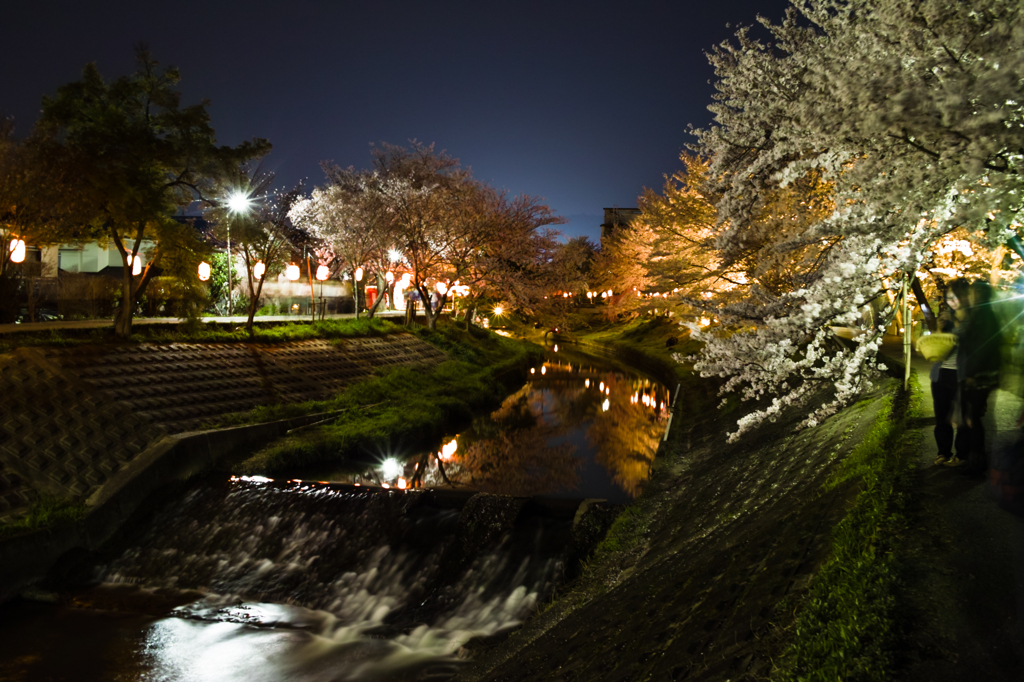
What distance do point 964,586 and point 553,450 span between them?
13.6 metres

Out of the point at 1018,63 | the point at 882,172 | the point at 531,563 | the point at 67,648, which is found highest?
the point at 1018,63

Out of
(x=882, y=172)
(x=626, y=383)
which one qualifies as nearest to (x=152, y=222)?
(x=882, y=172)

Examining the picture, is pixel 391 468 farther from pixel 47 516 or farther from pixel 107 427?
pixel 47 516

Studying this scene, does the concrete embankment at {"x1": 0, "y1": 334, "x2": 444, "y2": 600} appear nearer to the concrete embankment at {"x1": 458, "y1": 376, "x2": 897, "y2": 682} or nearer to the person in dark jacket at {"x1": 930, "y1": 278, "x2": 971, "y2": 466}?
the concrete embankment at {"x1": 458, "y1": 376, "x2": 897, "y2": 682}

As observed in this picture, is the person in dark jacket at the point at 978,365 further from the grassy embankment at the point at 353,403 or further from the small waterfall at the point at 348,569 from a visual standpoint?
the grassy embankment at the point at 353,403

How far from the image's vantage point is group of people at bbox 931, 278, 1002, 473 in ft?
18.3

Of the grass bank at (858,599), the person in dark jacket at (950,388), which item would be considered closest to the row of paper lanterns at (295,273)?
the grass bank at (858,599)

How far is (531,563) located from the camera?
899cm

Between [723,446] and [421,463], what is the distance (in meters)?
7.28

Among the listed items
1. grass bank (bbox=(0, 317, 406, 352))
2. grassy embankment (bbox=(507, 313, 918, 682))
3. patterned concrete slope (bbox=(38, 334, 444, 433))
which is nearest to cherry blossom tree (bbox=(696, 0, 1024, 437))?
grassy embankment (bbox=(507, 313, 918, 682))

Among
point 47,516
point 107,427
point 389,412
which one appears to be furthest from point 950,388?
point 389,412

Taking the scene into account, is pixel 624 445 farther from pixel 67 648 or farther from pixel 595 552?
pixel 67 648

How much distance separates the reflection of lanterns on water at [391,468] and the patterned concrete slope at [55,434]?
15.7 feet

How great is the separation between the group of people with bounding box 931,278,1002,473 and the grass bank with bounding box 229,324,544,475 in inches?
464
